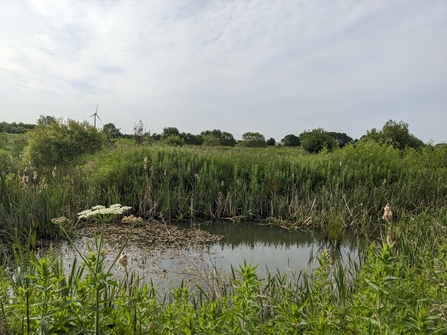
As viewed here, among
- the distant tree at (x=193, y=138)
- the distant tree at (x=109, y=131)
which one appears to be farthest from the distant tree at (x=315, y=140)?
the distant tree at (x=193, y=138)

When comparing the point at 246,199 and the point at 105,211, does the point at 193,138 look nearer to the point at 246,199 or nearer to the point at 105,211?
the point at 246,199

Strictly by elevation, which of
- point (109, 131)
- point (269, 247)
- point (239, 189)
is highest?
point (109, 131)

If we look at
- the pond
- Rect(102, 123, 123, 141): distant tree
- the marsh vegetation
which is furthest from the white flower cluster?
Rect(102, 123, 123, 141): distant tree

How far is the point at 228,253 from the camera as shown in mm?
→ 5477

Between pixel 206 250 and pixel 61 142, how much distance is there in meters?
8.44

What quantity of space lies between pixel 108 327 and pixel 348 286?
7.62ft

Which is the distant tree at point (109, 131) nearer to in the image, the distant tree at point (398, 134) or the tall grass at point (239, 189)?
the tall grass at point (239, 189)

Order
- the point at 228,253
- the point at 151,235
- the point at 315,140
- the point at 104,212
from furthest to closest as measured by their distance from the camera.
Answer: the point at 315,140, the point at 151,235, the point at 228,253, the point at 104,212

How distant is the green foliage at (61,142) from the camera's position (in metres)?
11.3

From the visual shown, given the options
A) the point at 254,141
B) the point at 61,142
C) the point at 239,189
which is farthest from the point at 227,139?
the point at 239,189

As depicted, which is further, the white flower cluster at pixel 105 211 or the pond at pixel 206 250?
the pond at pixel 206 250

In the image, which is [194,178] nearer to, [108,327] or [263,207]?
[263,207]

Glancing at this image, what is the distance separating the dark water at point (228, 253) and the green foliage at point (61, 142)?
7053 mm

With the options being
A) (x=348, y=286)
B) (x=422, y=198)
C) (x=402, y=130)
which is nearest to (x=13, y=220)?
(x=348, y=286)
